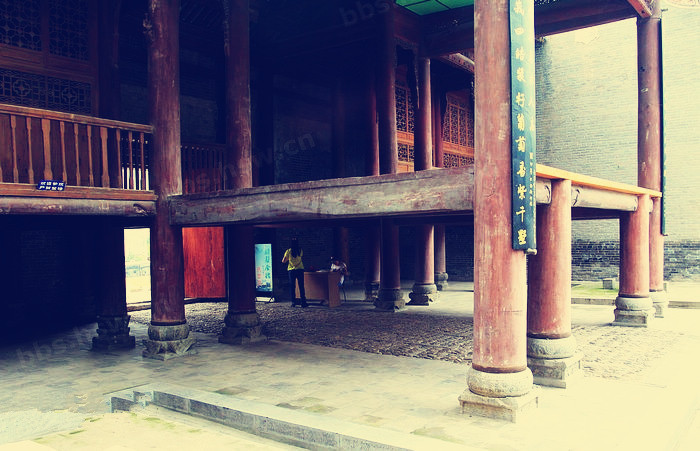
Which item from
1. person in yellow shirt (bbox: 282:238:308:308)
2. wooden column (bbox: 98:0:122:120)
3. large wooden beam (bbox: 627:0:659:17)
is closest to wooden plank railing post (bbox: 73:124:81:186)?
wooden column (bbox: 98:0:122:120)

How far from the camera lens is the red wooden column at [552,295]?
6336 mm

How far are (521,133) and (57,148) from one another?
19.6 ft

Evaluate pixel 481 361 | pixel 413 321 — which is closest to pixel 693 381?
pixel 481 361

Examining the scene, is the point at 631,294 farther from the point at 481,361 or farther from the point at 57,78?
the point at 57,78

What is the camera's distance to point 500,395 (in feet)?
16.8

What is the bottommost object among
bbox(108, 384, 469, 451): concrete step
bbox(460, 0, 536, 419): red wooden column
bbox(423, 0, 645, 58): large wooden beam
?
bbox(108, 384, 469, 451): concrete step

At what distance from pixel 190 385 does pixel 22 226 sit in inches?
201

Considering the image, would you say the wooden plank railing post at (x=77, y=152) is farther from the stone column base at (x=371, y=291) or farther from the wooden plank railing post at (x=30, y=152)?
the stone column base at (x=371, y=291)

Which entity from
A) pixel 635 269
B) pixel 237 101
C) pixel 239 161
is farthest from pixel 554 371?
pixel 237 101

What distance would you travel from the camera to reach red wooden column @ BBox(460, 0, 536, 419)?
16.7 ft

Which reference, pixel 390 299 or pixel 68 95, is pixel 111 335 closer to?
pixel 68 95

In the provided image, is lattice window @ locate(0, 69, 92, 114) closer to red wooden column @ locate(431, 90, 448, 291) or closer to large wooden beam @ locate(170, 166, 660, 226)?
large wooden beam @ locate(170, 166, 660, 226)

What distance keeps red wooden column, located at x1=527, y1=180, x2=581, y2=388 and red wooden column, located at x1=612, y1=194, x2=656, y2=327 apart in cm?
413

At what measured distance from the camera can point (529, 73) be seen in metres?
5.16
